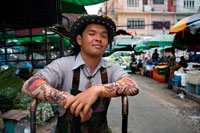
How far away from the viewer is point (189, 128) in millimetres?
3883

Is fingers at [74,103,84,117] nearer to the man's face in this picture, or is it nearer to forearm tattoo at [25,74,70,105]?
forearm tattoo at [25,74,70,105]

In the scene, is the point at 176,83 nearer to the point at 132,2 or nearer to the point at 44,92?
the point at 44,92

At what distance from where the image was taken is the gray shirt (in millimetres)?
1523

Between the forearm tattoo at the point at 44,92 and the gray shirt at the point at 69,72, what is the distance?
0.49ft

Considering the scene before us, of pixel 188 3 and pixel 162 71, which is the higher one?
pixel 188 3

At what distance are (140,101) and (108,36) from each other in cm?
474

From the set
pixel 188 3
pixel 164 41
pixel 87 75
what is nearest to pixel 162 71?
pixel 164 41

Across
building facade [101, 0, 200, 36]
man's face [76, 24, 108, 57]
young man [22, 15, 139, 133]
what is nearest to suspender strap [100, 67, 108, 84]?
young man [22, 15, 139, 133]

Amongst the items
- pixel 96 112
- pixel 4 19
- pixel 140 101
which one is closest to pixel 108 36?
pixel 96 112

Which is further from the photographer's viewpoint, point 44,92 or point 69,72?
point 69,72

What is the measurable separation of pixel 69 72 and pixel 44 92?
14.2 inches

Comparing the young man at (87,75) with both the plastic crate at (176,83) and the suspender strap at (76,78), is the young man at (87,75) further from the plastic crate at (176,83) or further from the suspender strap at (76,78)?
the plastic crate at (176,83)

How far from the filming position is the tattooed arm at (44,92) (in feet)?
4.03

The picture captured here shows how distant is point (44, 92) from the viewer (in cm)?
128
